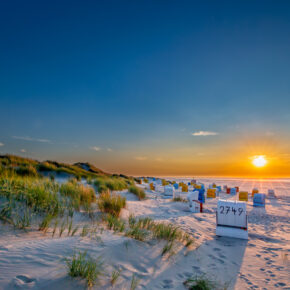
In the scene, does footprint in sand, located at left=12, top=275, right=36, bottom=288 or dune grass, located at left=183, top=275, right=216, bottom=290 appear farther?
dune grass, located at left=183, top=275, right=216, bottom=290

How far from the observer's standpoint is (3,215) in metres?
3.69

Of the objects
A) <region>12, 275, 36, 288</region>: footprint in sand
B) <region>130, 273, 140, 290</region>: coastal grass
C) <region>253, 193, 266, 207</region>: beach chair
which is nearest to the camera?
<region>12, 275, 36, 288</region>: footprint in sand

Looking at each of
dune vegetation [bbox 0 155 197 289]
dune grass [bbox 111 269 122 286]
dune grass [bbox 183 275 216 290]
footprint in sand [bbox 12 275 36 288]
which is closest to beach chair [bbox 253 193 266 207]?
dune vegetation [bbox 0 155 197 289]

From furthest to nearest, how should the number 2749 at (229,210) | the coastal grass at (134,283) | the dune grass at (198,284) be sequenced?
the number 2749 at (229,210)
the dune grass at (198,284)
the coastal grass at (134,283)

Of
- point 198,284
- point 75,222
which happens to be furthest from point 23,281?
point 75,222

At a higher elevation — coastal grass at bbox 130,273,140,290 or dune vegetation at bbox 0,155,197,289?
dune vegetation at bbox 0,155,197,289

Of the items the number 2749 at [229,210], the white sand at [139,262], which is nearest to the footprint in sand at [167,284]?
the white sand at [139,262]

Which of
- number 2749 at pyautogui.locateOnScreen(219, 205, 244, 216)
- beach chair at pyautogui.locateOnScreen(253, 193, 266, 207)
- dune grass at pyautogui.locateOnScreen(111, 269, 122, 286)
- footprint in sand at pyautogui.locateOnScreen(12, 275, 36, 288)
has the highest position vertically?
number 2749 at pyautogui.locateOnScreen(219, 205, 244, 216)

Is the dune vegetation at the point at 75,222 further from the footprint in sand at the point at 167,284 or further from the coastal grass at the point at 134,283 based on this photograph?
the footprint in sand at the point at 167,284

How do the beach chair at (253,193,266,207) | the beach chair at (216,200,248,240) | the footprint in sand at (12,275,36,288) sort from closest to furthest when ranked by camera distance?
→ the footprint in sand at (12,275,36,288) → the beach chair at (216,200,248,240) → the beach chair at (253,193,266,207)

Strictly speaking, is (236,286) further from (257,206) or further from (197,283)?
(257,206)

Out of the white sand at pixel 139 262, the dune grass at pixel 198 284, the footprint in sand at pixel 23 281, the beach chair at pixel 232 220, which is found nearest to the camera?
the footprint in sand at pixel 23 281

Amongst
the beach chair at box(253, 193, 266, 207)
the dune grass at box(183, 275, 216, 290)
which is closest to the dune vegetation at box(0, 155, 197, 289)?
A: the dune grass at box(183, 275, 216, 290)

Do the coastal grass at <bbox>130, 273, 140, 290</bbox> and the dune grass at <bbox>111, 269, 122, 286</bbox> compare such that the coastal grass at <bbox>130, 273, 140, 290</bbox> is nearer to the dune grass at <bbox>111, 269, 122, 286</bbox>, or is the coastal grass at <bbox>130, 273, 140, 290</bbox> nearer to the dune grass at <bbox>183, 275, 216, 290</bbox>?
the dune grass at <bbox>111, 269, 122, 286</bbox>
